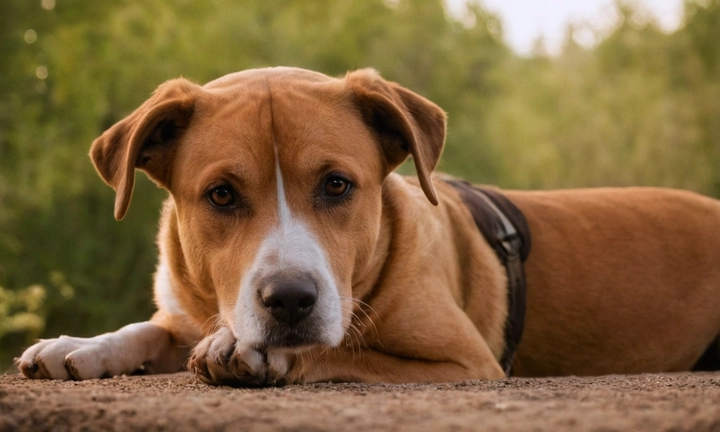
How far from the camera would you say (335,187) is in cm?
419

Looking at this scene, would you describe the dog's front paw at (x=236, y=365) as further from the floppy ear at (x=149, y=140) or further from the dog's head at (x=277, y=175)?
the floppy ear at (x=149, y=140)

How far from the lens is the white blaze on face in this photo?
12.1 ft

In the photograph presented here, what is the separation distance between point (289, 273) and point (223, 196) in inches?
27.4

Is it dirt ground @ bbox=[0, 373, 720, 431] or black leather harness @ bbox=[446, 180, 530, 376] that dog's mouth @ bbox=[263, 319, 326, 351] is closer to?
dirt ground @ bbox=[0, 373, 720, 431]

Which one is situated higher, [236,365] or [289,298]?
[289,298]

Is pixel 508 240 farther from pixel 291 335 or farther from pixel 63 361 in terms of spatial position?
pixel 63 361

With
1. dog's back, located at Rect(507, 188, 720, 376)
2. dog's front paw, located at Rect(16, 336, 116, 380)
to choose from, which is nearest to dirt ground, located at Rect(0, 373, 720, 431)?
dog's front paw, located at Rect(16, 336, 116, 380)

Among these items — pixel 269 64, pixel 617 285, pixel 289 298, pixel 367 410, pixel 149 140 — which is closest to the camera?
pixel 367 410

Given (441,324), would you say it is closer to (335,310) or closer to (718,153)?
(335,310)

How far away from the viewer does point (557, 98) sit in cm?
2389

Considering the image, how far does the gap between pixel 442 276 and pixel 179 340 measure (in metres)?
1.61

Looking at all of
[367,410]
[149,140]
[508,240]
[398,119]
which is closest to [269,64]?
[508,240]

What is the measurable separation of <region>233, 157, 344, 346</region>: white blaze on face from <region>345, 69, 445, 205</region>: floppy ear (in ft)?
2.83

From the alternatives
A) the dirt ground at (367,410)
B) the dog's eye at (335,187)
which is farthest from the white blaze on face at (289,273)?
the dirt ground at (367,410)
